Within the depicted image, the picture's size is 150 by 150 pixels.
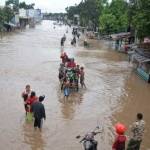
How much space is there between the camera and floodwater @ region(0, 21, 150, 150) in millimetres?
14195

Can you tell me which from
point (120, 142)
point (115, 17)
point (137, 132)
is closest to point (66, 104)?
point (137, 132)

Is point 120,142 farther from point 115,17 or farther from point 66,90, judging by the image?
point 115,17

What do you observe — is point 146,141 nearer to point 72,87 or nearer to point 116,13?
point 72,87

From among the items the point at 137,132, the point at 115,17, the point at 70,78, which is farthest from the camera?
the point at 115,17

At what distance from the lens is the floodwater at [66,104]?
14195 mm

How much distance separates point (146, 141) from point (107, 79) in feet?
42.1

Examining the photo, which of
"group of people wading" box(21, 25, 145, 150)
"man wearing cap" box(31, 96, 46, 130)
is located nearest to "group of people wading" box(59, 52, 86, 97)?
"group of people wading" box(21, 25, 145, 150)

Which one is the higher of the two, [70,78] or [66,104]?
[70,78]

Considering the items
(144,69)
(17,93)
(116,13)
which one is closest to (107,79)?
(144,69)

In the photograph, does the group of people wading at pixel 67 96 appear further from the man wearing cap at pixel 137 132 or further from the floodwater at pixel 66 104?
the floodwater at pixel 66 104

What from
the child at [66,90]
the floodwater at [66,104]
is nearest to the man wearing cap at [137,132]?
the floodwater at [66,104]

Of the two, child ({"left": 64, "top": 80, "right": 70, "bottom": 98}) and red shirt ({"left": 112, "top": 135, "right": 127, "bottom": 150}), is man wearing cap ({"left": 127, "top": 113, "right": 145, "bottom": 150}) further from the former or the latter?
child ({"left": 64, "top": 80, "right": 70, "bottom": 98})

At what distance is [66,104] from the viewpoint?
19.2 metres

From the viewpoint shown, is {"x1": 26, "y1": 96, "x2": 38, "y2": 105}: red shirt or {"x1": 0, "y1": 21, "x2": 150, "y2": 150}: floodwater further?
{"x1": 26, "y1": 96, "x2": 38, "y2": 105}: red shirt
